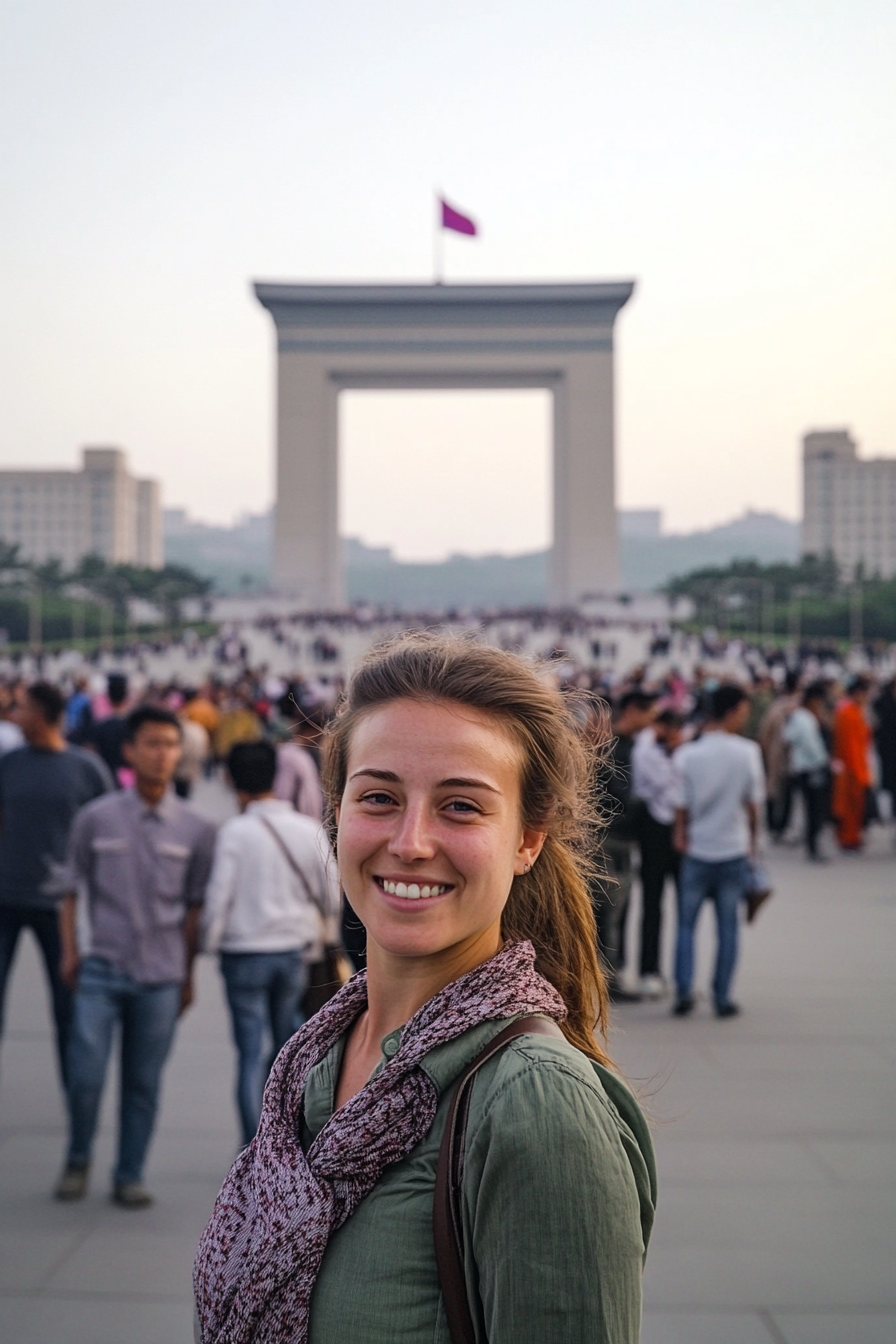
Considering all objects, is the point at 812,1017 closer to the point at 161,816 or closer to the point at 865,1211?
the point at 865,1211

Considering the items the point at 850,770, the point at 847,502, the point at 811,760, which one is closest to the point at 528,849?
the point at 811,760

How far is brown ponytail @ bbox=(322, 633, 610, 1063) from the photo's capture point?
4.90 feet

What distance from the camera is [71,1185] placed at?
4.15 meters

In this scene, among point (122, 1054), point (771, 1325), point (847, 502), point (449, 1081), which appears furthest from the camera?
point (847, 502)

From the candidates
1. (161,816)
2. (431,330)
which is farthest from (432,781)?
(431,330)

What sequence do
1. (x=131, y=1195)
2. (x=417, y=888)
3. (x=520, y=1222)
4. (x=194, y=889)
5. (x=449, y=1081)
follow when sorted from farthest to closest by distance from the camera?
(x=194, y=889) < (x=131, y=1195) < (x=417, y=888) < (x=449, y=1081) < (x=520, y=1222)

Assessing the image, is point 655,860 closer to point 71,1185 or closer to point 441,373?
point 71,1185

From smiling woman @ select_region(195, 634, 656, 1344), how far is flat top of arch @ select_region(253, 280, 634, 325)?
58490mm

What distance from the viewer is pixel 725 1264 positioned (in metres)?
3.61

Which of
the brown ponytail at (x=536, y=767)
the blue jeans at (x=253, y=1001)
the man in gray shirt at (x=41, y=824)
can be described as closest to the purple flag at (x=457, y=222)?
the man in gray shirt at (x=41, y=824)

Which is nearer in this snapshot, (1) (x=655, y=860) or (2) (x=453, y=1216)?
(2) (x=453, y=1216)

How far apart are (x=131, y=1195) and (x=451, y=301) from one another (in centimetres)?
5682

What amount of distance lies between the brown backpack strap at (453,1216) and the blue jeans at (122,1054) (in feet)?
10.2

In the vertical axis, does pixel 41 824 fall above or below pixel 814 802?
above
